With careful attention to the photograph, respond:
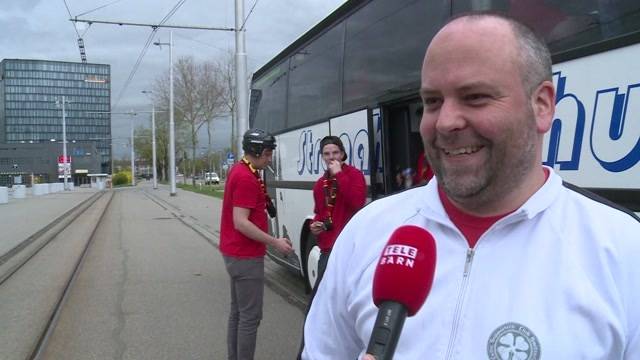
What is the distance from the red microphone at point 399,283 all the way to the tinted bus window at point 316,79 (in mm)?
5256

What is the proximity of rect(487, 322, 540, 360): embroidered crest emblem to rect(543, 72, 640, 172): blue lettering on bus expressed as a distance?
6.95 ft

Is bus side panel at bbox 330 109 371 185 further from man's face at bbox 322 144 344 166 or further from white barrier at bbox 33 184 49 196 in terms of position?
white barrier at bbox 33 184 49 196

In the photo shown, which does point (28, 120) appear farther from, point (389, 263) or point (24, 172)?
point (389, 263)

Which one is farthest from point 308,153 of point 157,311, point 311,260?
point 157,311

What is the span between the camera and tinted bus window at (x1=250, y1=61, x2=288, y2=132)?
29.0 ft

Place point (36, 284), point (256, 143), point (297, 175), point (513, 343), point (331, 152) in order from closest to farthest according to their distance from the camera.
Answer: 1. point (513, 343)
2. point (256, 143)
3. point (331, 152)
4. point (297, 175)
5. point (36, 284)

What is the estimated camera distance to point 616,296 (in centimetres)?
128

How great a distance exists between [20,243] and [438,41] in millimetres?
13779

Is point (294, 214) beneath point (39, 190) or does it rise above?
above

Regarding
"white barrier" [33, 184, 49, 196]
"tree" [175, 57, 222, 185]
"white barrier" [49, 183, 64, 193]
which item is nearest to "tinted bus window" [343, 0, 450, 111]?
"tree" [175, 57, 222, 185]

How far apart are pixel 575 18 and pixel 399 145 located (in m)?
2.41

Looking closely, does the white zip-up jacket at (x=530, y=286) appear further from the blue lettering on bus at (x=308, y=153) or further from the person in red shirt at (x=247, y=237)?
the blue lettering on bus at (x=308, y=153)

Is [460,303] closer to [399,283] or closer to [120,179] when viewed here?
[399,283]

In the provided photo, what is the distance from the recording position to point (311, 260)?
688cm
